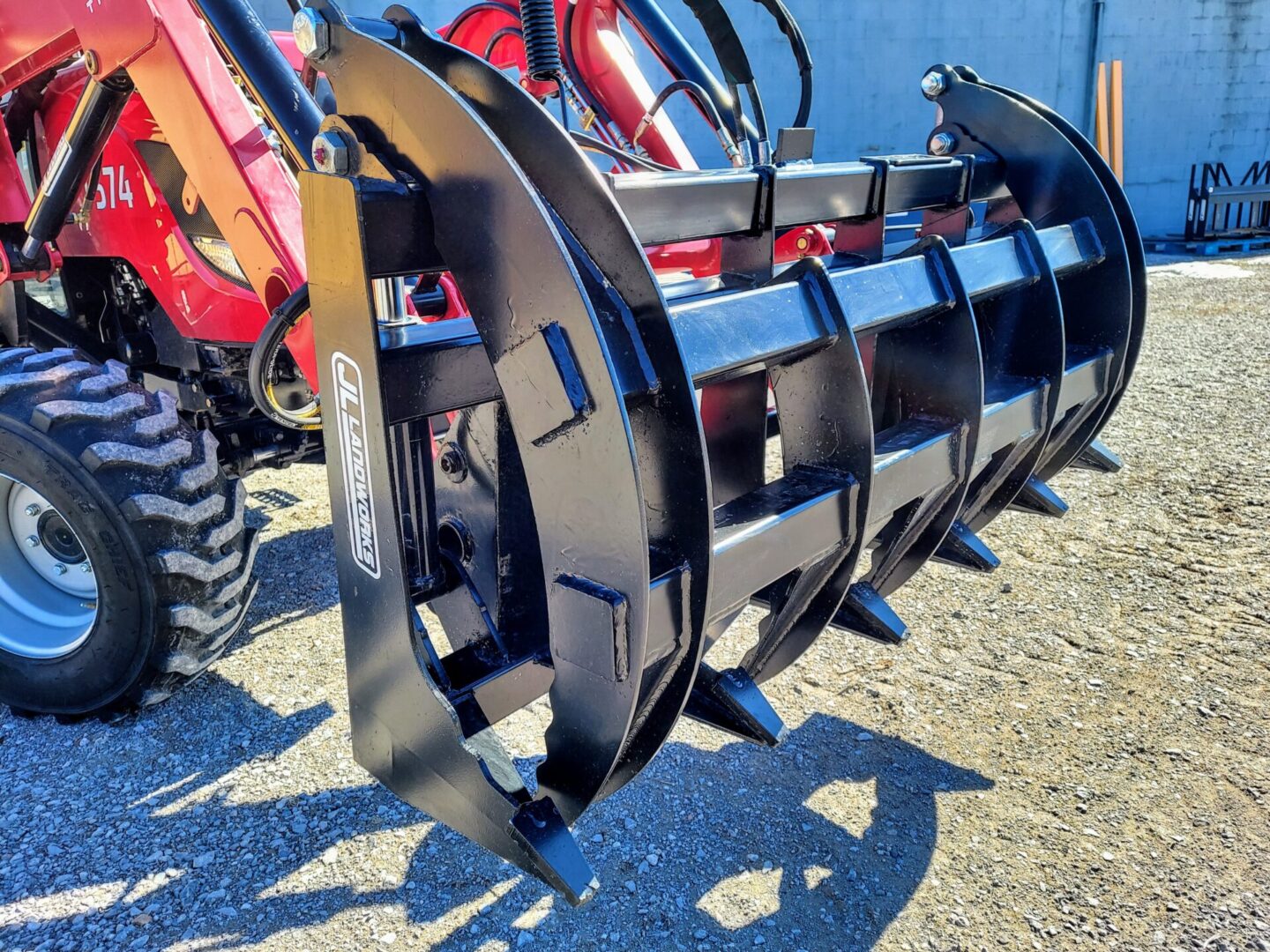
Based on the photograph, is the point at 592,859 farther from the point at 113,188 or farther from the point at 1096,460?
the point at 113,188

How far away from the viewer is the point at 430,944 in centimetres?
199

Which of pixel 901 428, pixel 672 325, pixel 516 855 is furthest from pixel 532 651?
pixel 901 428

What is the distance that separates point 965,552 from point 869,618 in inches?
17.4

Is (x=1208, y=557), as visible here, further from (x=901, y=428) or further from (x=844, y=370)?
(x=844, y=370)

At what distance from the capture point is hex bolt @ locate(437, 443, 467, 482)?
6.10 feet

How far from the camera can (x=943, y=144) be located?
9.11ft

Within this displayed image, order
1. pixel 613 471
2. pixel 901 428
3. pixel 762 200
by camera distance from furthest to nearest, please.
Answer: pixel 901 428, pixel 762 200, pixel 613 471

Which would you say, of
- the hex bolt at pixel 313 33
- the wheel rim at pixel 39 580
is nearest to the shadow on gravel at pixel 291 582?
the wheel rim at pixel 39 580

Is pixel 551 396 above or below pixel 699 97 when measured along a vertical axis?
below

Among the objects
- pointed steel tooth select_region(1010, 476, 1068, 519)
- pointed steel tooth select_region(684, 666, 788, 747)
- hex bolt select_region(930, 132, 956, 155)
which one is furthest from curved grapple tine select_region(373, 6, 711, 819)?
hex bolt select_region(930, 132, 956, 155)

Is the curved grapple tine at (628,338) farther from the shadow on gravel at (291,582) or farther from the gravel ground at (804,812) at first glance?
the shadow on gravel at (291,582)

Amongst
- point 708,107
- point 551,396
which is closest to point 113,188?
point 708,107

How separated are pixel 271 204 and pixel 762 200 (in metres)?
1.15

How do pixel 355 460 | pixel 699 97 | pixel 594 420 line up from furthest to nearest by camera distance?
pixel 699 97 < pixel 355 460 < pixel 594 420
